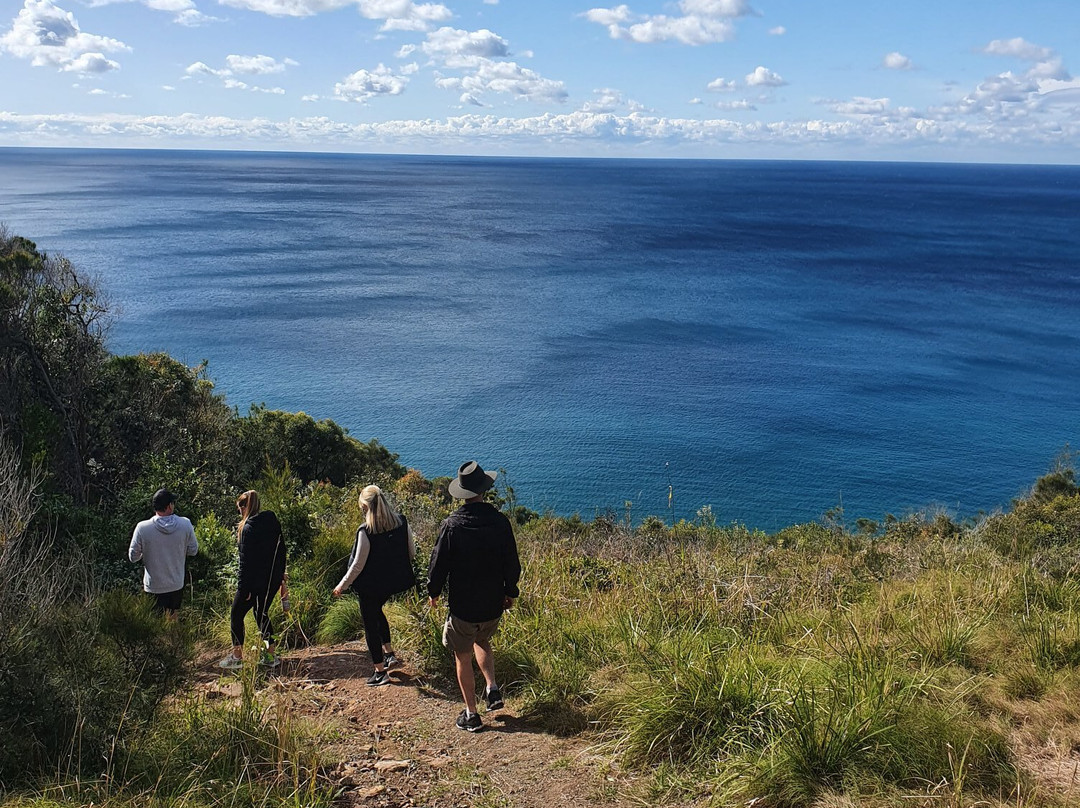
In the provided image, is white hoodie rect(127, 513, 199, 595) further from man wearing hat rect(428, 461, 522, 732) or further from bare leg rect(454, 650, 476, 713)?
bare leg rect(454, 650, 476, 713)

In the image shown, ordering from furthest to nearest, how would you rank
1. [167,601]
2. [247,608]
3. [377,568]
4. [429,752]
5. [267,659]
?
1. [167,601]
2. [247,608]
3. [377,568]
4. [267,659]
5. [429,752]

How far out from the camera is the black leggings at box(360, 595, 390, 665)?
607 centimetres

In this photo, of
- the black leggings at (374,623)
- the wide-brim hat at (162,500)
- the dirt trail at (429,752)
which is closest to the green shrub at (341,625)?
the dirt trail at (429,752)

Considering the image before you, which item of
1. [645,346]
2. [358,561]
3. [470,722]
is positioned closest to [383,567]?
[358,561]

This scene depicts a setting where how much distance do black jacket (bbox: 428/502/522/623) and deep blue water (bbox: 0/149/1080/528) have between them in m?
24.1

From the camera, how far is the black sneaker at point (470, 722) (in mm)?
5141

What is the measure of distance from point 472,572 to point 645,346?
48.1m

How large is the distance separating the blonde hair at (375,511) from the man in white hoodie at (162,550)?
2.06 m

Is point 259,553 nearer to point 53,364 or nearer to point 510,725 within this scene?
point 510,725

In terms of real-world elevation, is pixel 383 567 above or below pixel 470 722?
above

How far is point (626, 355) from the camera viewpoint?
50.2 m

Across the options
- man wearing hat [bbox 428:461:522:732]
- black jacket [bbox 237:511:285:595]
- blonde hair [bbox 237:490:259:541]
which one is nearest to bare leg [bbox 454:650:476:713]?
man wearing hat [bbox 428:461:522:732]

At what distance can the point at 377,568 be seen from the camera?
236 inches

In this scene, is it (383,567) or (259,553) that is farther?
(259,553)
